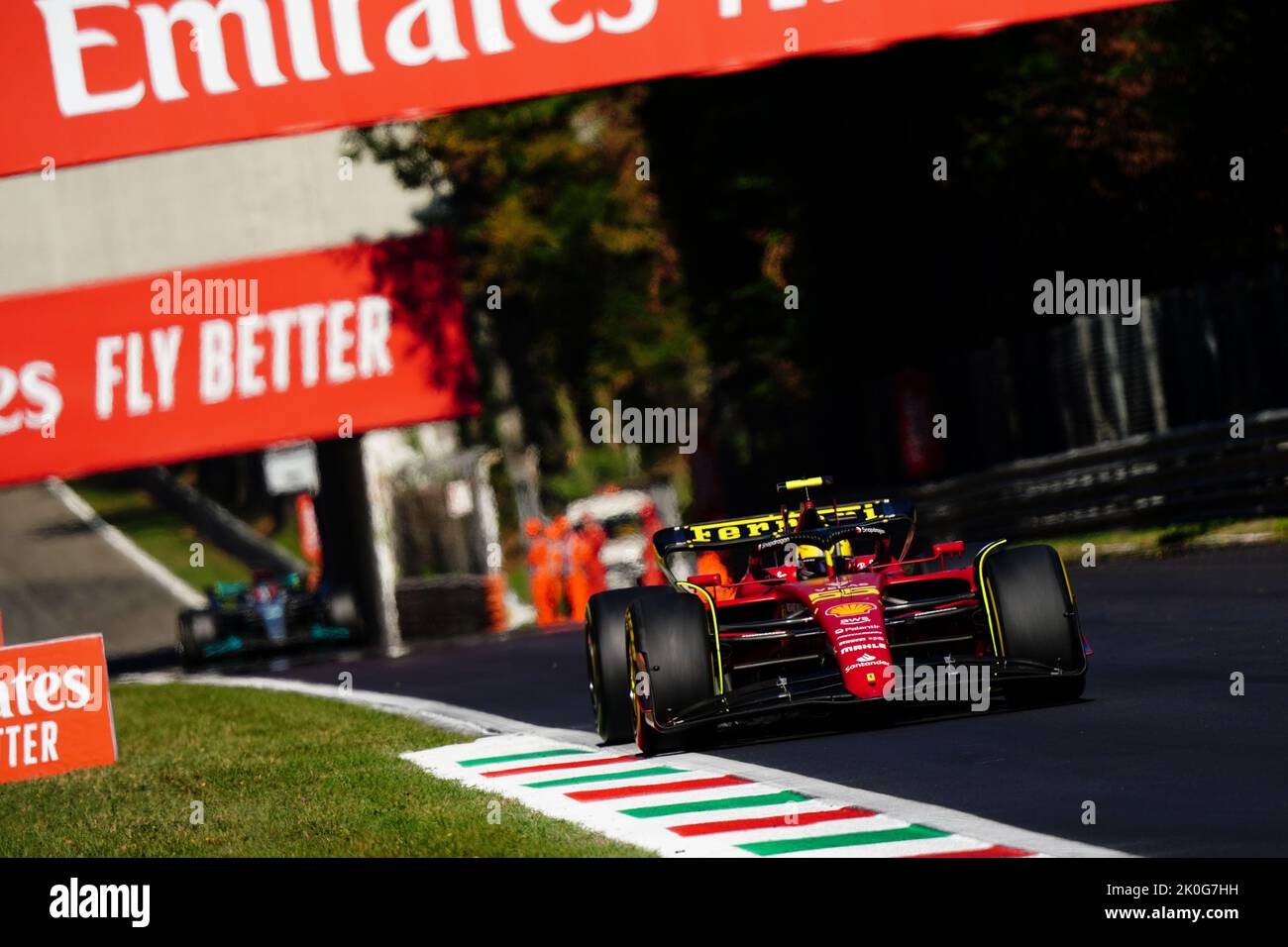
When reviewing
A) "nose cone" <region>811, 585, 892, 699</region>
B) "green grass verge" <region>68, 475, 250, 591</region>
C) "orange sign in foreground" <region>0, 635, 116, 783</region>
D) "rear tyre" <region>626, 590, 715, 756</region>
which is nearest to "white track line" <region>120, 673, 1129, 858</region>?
"rear tyre" <region>626, 590, 715, 756</region>

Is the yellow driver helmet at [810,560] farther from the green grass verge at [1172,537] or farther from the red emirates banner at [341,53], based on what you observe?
the green grass verge at [1172,537]

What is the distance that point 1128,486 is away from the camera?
861 inches

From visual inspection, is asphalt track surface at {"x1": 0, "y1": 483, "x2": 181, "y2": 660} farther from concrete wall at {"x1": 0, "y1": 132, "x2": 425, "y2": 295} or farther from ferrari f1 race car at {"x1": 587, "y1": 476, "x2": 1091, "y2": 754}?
ferrari f1 race car at {"x1": 587, "y1": 476, "x2": 1091, "y2": 754}

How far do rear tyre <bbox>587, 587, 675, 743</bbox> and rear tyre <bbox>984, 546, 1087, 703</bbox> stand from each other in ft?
5.68

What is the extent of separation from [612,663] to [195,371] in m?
20.6

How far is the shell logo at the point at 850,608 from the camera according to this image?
1040 cm

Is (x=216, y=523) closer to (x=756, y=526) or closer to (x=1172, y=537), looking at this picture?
(x=1172, y=537)

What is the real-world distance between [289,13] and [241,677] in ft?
27.1

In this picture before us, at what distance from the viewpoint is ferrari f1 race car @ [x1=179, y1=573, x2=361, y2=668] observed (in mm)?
28234

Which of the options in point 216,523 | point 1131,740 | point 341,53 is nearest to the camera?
point 1131,740

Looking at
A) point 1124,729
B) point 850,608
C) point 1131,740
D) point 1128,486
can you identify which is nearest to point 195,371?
point 1128,486
